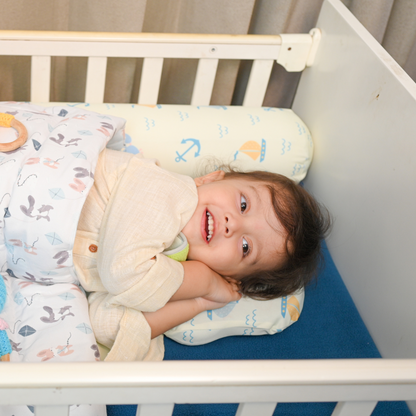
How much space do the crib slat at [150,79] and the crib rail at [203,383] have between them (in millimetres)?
860

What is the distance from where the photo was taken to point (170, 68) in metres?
1.44

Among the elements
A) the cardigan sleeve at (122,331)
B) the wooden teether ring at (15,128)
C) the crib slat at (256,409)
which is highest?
the wooden teether ring at (15,128)

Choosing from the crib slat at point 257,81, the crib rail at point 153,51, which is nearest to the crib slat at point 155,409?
the crib rail at point 153,51

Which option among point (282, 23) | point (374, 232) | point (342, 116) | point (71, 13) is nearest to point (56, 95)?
point (71, 13)

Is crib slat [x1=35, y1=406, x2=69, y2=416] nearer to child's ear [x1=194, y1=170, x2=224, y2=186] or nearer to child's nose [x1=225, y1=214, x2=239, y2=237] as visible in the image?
child's nose [x1=225, y1=214, x2=239, y2=237]

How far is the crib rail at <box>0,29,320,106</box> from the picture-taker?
1070 millimetres

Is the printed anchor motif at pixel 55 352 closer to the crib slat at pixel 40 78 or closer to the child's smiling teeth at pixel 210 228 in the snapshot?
the child's smiling teeth at pixel 210 228

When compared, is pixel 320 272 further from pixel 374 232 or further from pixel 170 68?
pixel 170 68

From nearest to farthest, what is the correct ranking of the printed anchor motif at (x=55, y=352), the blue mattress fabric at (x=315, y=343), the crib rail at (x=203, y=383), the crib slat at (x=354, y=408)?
the crib rail at (x=203, y=383), the crib slat at (x=354, y=408), the printed anchor motif at (x=55, y=352), the blue mattress fabric at (x=315, y=343)

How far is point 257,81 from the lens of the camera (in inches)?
51.0

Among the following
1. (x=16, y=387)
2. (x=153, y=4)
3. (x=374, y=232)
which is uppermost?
(x=153, y=4)

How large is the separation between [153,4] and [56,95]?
1.32 feet

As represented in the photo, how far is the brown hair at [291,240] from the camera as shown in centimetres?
101

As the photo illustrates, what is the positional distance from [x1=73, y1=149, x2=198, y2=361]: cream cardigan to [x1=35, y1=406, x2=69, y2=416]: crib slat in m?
0.30
